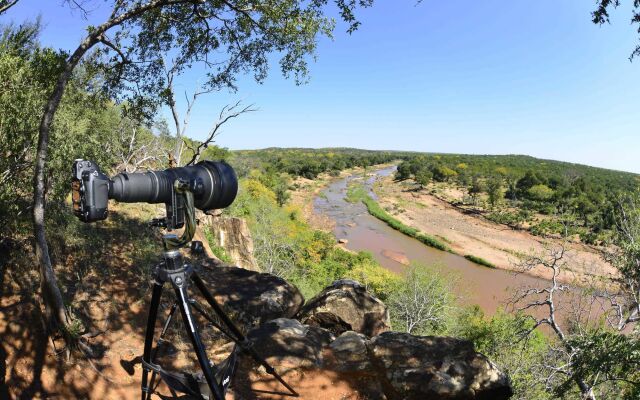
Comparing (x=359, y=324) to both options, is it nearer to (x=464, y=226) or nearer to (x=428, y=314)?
(x=428, y=314)

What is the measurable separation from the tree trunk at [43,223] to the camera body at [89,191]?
9.33 feet

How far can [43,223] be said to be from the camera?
4.48 metres

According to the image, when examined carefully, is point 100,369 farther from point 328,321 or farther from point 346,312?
point 346,312

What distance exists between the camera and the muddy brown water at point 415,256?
26.4 m

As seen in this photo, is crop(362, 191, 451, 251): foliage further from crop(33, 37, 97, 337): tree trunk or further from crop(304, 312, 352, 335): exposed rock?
crop(33, 37, 97, 337): tree trunk

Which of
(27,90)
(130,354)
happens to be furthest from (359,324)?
(27,90)

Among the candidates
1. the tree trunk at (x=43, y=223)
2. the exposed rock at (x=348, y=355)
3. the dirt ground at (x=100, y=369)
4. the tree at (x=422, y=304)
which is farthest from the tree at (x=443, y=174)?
the tree trunk at (x=43, y=223)

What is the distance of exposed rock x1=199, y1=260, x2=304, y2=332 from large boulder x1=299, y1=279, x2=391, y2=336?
48 centimetres

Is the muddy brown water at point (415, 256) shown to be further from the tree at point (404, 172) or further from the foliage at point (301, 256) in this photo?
the tree at point (404, 172)

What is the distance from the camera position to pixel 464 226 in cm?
4541

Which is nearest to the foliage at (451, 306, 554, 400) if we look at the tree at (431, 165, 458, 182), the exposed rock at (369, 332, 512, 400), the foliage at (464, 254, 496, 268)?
the exposed rock at (369, 332, 512, 400)

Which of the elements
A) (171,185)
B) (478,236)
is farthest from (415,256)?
(171,185)

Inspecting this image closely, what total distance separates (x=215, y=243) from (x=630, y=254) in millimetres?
12131

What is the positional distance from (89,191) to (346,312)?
683 cm
